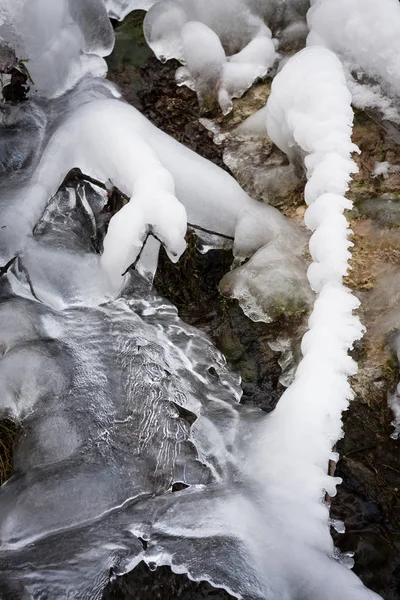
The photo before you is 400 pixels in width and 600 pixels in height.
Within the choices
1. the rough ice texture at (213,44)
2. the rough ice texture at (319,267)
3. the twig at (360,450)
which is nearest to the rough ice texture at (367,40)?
the rough ice texture at (319,267)

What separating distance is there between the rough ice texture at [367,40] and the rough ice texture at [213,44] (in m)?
0.47

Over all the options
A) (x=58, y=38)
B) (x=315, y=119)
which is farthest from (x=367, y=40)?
(x=58, y=38)

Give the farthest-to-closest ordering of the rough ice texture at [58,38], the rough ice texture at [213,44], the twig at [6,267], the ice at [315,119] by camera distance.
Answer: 1. the rough ice texture at [213,44]
2. the rough ice texture at [58,38]
3. the twig at [6,267]
4. the ice at [315,119]

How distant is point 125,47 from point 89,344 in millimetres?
2519

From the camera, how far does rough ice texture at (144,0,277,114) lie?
409 cm

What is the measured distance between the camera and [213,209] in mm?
3375

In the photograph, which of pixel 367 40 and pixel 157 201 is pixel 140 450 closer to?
pixel 157 201

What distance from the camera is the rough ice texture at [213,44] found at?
4086 mm

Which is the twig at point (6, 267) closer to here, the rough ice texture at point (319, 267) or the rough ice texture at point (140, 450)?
the rough ice texture at point (140, 450)

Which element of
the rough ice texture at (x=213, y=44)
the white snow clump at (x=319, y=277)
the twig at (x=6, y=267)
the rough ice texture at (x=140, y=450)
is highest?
the rough ice texture at (x=213, y=44)

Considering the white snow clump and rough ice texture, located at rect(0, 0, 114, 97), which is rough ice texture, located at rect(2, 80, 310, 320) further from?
rough ice texture, located at rect(0, 0, 114, 97)

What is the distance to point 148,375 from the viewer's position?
115 inches

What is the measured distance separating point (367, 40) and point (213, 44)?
102cm

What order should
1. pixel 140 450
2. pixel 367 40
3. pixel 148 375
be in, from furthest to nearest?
pixel 367 40 → pixel 148 375 → pixel 140 450
